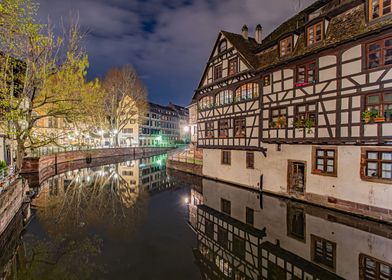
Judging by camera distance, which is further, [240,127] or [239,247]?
[240,127]

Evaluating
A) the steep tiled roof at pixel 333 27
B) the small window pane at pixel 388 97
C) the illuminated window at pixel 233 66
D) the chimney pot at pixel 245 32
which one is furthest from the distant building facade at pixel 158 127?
the small window pane at pixel 388 97

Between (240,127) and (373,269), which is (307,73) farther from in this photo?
(373,269)

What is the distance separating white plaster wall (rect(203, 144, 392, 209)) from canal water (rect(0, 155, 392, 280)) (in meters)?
1.07

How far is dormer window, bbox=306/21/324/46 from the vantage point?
14.4 meters

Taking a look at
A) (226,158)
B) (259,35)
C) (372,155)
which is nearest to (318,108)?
(372,155)

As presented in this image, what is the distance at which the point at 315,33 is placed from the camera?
48.3ft

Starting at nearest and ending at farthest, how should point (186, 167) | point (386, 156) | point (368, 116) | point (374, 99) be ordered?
point (386, 156), point (368, 116), point (374, 99), point (186, 167)

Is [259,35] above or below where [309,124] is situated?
above

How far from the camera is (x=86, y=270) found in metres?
7.96

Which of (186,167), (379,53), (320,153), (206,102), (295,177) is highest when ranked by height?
(379,53)

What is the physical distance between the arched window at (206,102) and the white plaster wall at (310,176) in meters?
5.70

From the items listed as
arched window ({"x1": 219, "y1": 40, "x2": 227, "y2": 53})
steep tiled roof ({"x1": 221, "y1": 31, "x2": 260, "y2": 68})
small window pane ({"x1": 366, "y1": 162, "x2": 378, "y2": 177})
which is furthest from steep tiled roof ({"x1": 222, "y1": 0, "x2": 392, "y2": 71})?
small window pane ({"x1": 366, "y1": 162, "x2": 378, "y2": 177})

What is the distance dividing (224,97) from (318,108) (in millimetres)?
9312

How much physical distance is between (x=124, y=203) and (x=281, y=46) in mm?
15293
